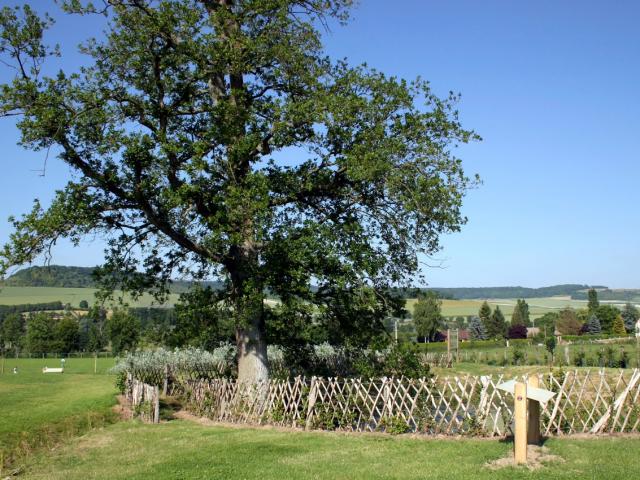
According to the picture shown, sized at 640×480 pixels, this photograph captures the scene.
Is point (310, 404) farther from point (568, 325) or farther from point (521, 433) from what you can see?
point (568, 325)

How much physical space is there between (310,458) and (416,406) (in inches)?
123

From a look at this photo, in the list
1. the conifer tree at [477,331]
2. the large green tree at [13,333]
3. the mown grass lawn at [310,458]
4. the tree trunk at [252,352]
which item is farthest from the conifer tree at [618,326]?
the large green tree at [13,333]

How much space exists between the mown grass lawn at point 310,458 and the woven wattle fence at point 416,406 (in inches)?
28.1

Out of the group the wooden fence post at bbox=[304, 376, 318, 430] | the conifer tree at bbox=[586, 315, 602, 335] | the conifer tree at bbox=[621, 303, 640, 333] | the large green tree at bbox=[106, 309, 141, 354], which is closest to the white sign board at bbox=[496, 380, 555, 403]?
the wooden fence post at bbox=[304, 376, 318, 430]

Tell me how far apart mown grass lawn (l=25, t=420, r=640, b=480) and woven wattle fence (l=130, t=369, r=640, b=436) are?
0.71 meters

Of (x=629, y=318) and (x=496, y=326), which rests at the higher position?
(x=629, y=318)

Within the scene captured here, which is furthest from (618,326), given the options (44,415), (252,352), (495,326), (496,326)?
(44,415)

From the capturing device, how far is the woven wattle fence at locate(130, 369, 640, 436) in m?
13.0

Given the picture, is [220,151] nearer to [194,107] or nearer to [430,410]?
[194,107]

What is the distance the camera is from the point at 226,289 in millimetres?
18875

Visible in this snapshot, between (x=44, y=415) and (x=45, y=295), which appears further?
(x=45, y=295)

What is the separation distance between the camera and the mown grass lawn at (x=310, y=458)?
1001 centimetres

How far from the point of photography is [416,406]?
13.8m

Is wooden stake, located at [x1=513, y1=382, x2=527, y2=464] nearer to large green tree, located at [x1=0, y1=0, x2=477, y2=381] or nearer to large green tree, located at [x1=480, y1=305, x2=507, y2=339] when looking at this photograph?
large green tree, located at [x1=0, y1=0, x2=477, y2=381]
